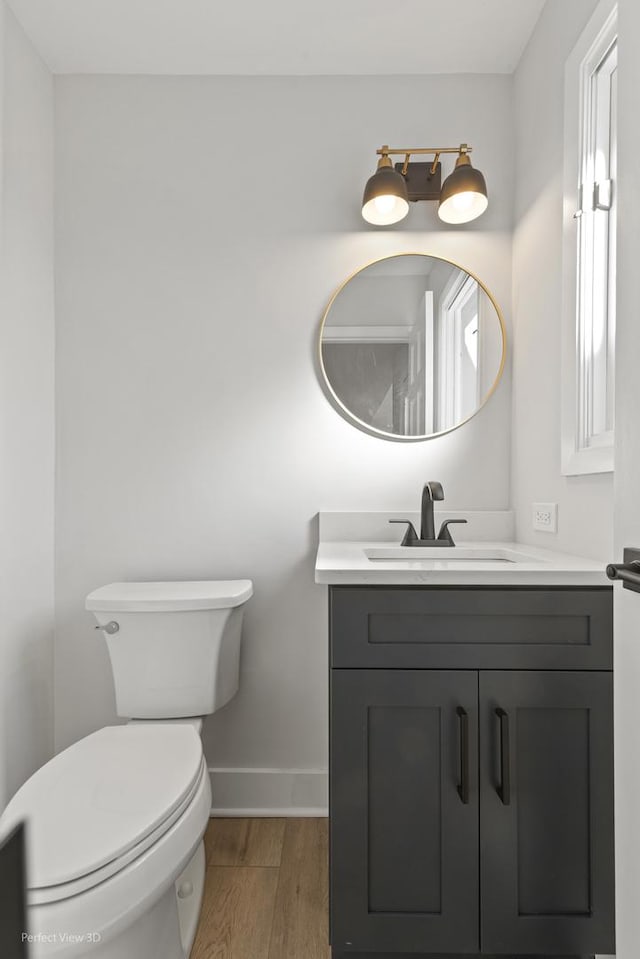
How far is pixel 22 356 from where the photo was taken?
1917 mm

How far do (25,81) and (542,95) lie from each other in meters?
1.55

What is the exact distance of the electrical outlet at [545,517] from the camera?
5.75 feet

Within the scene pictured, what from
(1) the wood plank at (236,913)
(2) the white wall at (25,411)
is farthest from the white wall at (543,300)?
(2) the white wall at (25,411)

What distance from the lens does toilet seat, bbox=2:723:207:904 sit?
998 mm

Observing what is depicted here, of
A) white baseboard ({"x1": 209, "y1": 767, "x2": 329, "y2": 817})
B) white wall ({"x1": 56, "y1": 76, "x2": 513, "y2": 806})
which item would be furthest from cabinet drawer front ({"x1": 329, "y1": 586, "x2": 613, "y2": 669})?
white baseboard ({"x1": 209, "y1": 767, "x2": 329, "y2": 817})

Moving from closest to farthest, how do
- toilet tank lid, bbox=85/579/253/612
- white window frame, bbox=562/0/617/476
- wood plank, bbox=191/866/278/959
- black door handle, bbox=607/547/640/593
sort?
black door handle, bbox=607/547/640/593 → wood plank, bbox=191/866/278/959 → white window frame, bbox=562/0/617/476 → toilet tank lid, bbox=85/579/253/612

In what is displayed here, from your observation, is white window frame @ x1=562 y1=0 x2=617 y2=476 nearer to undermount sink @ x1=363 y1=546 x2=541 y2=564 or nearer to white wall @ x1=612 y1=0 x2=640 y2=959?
undermount sink @ x1=363 y1=546 x2=541 y2=564

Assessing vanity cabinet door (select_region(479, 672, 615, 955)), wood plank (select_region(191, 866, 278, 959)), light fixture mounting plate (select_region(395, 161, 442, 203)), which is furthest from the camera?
light fixture mounting plate (select_region(395, 161, 442, 203))

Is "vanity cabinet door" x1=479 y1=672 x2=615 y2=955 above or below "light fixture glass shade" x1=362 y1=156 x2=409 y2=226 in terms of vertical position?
below

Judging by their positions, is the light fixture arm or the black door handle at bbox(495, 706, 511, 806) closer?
the black door handle at bbox(495, 706, 511, 806)

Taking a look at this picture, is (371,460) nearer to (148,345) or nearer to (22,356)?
(148,345)

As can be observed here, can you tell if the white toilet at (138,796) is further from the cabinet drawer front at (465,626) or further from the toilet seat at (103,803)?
the cabinet drawer front at (465,626)

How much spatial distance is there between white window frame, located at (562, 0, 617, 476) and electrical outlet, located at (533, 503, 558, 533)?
0.14 metres

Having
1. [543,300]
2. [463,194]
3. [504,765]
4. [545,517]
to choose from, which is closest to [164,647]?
[504,765]
